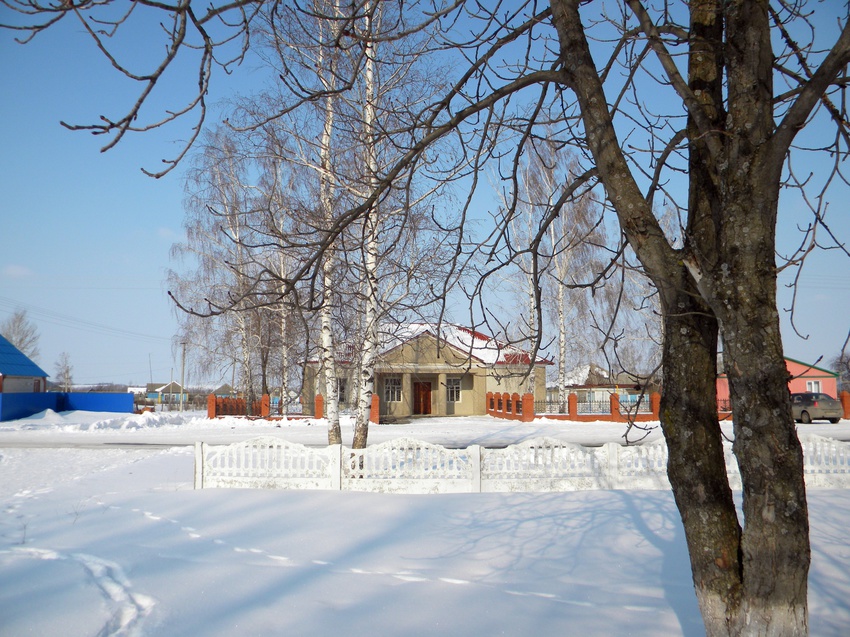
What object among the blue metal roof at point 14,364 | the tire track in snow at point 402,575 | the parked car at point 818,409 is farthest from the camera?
the blue metal roof at point 14,364

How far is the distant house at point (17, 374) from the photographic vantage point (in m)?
31.0

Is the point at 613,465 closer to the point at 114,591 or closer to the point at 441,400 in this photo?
the point at 114,591

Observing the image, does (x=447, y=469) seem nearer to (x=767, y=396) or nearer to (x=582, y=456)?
(x=582, y=456)

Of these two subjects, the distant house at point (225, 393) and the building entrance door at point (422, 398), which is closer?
the building entrance door at point (422, 398)

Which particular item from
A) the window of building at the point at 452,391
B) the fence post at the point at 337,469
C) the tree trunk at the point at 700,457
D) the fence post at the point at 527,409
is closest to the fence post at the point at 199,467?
the fence post at the point at 337,469

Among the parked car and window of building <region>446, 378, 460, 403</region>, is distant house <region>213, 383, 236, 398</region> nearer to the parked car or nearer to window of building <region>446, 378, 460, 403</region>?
window of building <region>446, 378, 460, 403</region>

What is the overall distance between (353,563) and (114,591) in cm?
208

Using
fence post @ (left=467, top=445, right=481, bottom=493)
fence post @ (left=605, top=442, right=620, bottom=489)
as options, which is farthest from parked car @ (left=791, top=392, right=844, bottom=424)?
fence post @ (left=467, top=445, right=481, bottom=493)

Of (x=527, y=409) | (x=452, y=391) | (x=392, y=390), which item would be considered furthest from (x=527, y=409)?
(x=392, y=390)

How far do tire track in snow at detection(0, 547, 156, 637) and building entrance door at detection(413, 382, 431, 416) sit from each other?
3214 centimetres

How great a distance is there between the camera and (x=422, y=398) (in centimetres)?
3844

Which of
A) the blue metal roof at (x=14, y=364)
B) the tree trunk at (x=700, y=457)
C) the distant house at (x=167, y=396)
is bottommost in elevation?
the distant house at (x=167, y=396)

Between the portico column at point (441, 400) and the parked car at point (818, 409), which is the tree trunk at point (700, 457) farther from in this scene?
the portico column at point (441, 400)

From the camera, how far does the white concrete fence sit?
10461 millimetres
